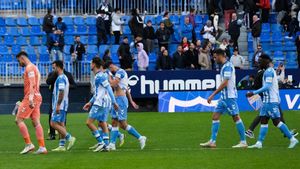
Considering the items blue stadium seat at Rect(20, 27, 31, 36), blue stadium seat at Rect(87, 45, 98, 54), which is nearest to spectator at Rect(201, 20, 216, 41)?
blue stadium seat at Rect(87, 45, 98, 54)

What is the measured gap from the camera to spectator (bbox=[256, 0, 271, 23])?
136ft

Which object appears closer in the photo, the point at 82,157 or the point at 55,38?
the point at 82,157

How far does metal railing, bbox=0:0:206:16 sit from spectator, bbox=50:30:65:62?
410 centimetres

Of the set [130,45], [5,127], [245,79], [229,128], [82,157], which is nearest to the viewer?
[82,157]

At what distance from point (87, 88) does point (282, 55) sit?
328 inches

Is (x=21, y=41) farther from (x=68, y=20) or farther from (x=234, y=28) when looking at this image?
(x=234, y=28)

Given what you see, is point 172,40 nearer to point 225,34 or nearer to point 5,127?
point 225,34

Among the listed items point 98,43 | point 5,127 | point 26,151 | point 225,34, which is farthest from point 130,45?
point 26,151

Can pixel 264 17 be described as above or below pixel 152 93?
above

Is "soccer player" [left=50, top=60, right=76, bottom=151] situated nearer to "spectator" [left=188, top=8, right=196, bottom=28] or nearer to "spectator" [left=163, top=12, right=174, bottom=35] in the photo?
"spectator" [left=163, top=12, right=174, bottom=35]

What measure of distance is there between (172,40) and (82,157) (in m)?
21.8

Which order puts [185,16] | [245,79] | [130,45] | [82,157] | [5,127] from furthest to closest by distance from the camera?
1. [185,16]
2. [130,45]
3. [245,79]
4. [5,127]
5. [82,157]

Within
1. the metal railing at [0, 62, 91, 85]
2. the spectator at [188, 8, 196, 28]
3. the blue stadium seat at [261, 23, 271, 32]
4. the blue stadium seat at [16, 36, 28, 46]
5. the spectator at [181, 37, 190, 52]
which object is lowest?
the metal railing at [0, 62, 91, 85]

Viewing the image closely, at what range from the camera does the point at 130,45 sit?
40094 mm
